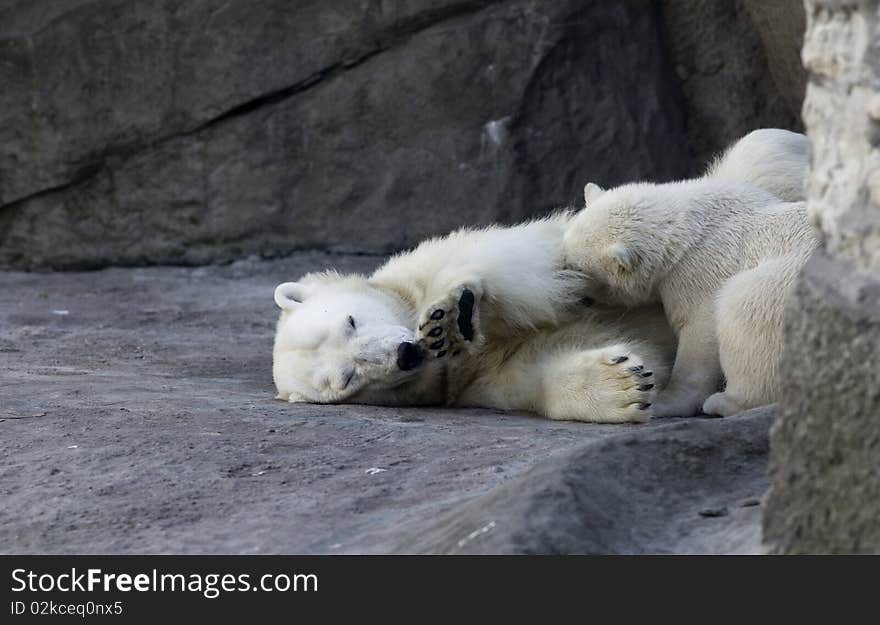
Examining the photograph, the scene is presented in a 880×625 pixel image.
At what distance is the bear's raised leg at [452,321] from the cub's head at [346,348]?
0.24 ft

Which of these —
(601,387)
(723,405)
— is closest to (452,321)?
(601,387)

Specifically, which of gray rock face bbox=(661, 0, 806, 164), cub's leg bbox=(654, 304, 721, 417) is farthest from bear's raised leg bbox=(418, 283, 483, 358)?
gray rock face bbox=(661, 0, 806, 164)

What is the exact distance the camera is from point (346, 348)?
450 cm

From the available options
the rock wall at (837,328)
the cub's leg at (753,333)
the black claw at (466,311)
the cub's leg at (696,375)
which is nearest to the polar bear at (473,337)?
the black claw at (466,311)

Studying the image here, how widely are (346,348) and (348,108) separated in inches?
129

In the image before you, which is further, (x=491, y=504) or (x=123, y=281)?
(x=123, y=281)

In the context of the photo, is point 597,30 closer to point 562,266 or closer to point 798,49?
point 798,49

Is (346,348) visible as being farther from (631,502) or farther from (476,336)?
(631,502)

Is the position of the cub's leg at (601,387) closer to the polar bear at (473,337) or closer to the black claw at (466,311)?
the polar bear at (473,337)

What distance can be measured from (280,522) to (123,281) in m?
4.83

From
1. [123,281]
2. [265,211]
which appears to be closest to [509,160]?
[265,211]

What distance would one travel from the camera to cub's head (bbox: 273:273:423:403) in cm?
442

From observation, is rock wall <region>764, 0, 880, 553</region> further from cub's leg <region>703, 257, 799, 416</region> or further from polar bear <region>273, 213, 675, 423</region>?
polar bear <region>273, 213, 675, 423</region>

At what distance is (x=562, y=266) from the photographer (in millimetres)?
4559
